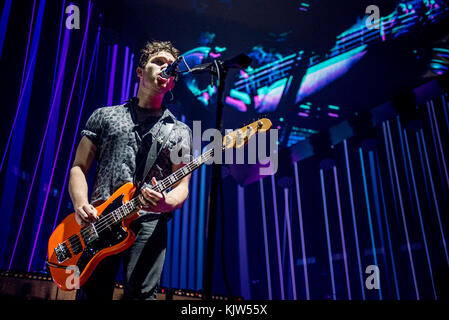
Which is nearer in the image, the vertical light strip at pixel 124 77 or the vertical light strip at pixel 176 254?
the vertical light strip at pixel 124 77

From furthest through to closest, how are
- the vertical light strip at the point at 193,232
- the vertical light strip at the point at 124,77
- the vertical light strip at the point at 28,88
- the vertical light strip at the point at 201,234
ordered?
the vertical light strip at the point at 201,234 → the vertical light strip at the point at 193,232 → the vertical light strip at the point at 124,77 → the vertical light strip at the point at 28,88

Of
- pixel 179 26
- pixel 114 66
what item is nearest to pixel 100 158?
pixel 114 66

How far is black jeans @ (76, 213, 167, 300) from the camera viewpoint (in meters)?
1.65

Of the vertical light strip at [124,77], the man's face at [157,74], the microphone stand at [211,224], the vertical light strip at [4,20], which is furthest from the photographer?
the vertical light strip at [124,77]

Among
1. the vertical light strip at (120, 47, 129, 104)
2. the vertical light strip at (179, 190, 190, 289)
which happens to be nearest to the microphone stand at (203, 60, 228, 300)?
the vertical light strip at (120, 47, 129, 104)

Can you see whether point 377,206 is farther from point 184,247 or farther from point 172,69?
point 172,69

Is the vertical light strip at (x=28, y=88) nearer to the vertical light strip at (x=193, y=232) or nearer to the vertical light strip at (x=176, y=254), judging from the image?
the vertical light strip at (x=176, y=254)

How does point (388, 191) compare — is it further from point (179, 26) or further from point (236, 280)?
point (179, 26)

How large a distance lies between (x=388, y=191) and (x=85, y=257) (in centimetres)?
576

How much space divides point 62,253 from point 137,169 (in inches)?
23.5

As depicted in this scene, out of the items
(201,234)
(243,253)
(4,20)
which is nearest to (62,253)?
(4,20)

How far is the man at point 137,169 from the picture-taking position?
1690mm

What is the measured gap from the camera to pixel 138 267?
66.1 inches

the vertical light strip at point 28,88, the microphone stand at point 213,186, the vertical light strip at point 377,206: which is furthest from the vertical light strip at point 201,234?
the microphone stand at point 213,186
